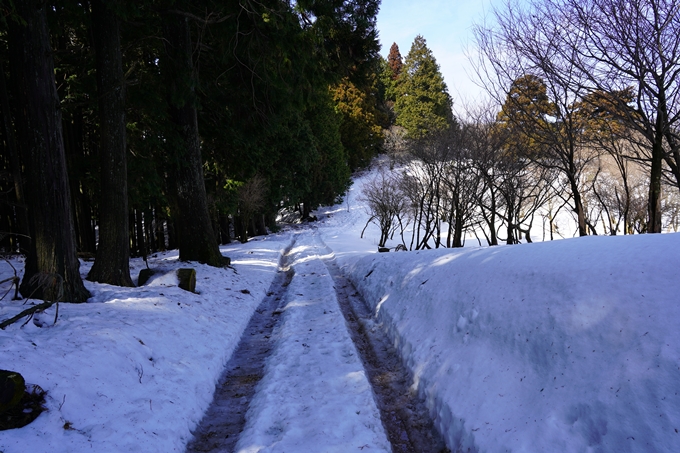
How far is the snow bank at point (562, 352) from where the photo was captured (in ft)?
8.13

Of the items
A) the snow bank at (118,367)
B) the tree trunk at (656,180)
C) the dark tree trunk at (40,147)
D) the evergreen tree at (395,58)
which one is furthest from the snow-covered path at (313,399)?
the evergreen tree at (395,58)

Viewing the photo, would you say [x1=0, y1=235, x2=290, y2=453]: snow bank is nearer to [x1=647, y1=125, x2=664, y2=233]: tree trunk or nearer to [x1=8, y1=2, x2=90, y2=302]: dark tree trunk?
[x1=8, y1=2, x2=90, y2=302]: dark tree trunk

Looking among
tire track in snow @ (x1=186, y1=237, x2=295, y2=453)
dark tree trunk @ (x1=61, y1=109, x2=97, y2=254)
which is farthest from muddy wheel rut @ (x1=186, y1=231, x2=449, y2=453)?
dark tree trunk @ (x1=61, y1=109, x2=97, y2=254)

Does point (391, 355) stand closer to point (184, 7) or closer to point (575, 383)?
point (575, 383)

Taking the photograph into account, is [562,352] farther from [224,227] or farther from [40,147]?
[224,227]

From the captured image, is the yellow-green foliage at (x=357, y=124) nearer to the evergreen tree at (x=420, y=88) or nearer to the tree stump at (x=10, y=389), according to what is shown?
the evergreen tree at (x=420, y=88)

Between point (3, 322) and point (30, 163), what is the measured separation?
8.72 ft

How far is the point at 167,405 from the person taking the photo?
3697mm

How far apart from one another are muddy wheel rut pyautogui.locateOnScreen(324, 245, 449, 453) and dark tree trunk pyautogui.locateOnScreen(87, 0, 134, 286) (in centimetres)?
468

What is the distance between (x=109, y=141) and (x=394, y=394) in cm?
650

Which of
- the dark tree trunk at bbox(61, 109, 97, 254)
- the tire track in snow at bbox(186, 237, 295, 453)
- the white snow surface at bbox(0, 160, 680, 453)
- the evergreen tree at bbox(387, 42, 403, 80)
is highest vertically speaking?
the evergreen tree at bbox(387, 42, 403, 80)

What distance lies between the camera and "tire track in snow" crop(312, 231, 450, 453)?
3459 mm

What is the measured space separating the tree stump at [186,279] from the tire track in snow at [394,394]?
128 inches

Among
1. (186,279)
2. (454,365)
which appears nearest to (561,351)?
(454,365)
